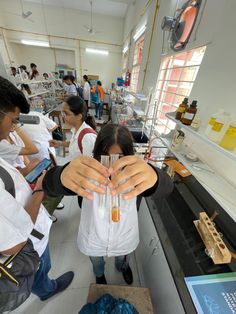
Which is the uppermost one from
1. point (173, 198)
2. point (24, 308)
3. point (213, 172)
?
point (213, 172)

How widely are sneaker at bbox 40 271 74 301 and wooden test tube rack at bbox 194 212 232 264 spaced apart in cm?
124

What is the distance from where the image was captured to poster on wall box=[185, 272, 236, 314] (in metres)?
0.57

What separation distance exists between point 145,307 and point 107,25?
9656mm

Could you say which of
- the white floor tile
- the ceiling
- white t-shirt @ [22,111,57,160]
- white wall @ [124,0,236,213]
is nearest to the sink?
white wall @ [124,0,236,213]

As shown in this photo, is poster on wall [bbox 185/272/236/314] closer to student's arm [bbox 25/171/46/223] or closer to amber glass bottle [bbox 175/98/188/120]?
student's arm [bbox 25/171/46/223]

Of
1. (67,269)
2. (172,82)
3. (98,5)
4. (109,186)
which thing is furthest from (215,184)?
(98,5)

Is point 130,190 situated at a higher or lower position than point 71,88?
higher

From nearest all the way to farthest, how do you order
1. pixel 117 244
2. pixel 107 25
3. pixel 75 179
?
1. pixel 75 179
2. pixel 117 244
3. pixel 107 25

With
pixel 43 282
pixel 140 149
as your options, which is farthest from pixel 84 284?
pixel 140 149

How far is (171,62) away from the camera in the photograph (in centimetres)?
197

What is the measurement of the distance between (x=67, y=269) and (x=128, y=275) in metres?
0.60

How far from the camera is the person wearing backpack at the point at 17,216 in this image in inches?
22.8

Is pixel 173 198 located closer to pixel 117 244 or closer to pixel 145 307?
pixel 117 244

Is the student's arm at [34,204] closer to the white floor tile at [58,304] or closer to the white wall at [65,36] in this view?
the white floor tile at [58,304]
